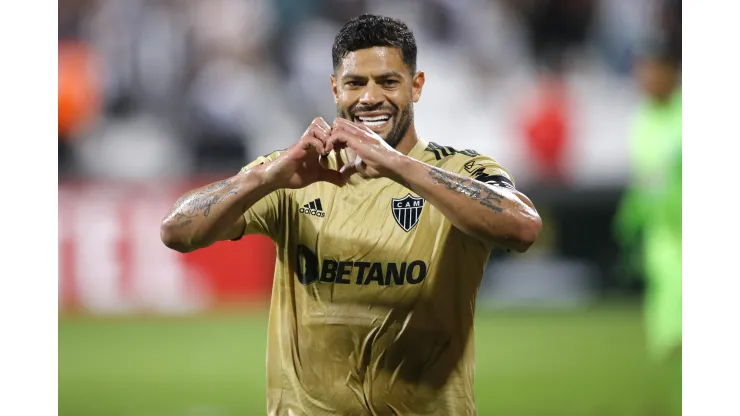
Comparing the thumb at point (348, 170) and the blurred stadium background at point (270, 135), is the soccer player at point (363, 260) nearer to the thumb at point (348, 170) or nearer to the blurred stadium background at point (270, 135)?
the thumb at point (348, 170)

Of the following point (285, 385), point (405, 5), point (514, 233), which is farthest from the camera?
point (405, 5)

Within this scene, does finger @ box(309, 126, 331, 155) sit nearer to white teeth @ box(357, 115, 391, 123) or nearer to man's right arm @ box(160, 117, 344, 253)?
man's right arm @ box(160, 117, 344, 253)

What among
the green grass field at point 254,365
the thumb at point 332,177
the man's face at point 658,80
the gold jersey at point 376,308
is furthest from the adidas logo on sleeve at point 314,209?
the man's face at point 658,80

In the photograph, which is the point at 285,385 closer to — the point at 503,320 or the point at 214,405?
the point at 214,405

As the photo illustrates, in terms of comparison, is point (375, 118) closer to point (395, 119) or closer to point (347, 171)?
point (395, 119)

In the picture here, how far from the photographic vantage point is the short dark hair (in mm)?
2588

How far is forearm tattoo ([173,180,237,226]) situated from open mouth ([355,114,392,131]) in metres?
0.43

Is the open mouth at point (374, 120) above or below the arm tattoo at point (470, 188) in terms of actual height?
above

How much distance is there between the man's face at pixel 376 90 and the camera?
2.55 meters

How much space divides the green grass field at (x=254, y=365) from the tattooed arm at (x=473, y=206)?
363 cm

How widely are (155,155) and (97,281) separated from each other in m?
1.26

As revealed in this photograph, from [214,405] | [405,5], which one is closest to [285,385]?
[214,405]

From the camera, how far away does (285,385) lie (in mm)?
2555

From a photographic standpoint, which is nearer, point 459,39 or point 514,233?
point 514,233
